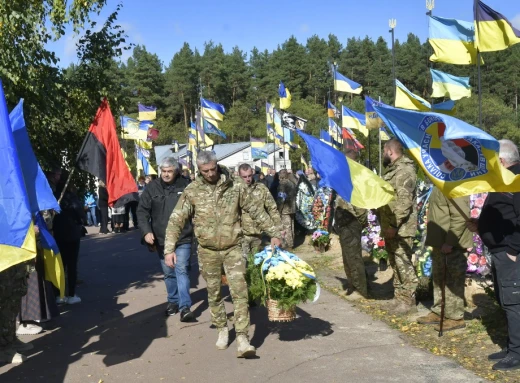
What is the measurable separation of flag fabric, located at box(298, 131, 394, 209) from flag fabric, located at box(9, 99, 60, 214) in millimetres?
2983

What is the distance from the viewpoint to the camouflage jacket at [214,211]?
6.80m

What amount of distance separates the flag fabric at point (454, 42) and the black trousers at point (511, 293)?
5886 mm

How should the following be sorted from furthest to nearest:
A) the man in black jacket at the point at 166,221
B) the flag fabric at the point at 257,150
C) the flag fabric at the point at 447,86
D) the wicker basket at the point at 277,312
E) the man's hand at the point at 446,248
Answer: the flag fabric at the point at 257,150 → the flag fabric at the point at 447,86 → the man in black jacket at the point at 166,221 → the man's hand at the point at 446,248 → the wicker basket at the point at 277,312

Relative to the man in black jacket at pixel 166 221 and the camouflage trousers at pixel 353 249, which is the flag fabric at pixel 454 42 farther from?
the man in black jacket at pixel 166 221

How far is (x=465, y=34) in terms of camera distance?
11344mm

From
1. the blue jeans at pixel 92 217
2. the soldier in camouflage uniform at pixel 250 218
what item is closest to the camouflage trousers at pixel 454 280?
the soldier in camouflage uniform at pixel 250 218

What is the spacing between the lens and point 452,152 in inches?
239

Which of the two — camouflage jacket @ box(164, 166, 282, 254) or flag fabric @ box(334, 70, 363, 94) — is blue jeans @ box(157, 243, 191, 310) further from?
flag fabric @ box(334, 70, 363, 94)

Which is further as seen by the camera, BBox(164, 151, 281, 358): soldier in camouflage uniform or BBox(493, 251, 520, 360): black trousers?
BBox(164, 151, 281, 358): soldier in camouflage uniform

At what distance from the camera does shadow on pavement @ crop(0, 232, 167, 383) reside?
666 centimetres

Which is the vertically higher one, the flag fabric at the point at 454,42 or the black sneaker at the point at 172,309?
the flag fabric at the point at 454,42

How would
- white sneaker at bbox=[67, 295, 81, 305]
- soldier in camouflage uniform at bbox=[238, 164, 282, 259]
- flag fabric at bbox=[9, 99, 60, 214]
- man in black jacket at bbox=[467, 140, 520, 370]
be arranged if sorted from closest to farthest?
man in black jacket at bbox=[467, 140, 520, 370] < flag fabric at bbox=[9, 99, 60, 214] < soldier in camouflage uniform at bbox=[238, 164, 282, 259] < white sneaker at bbox=[67, 295, 81, 305]

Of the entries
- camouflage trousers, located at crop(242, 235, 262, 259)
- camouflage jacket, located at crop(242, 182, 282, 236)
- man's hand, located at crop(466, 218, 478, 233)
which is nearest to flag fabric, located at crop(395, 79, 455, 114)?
camouflage jacket, located at crop(242, 182, 282, 236)

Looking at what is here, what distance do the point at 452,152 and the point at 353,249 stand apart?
128 inches
